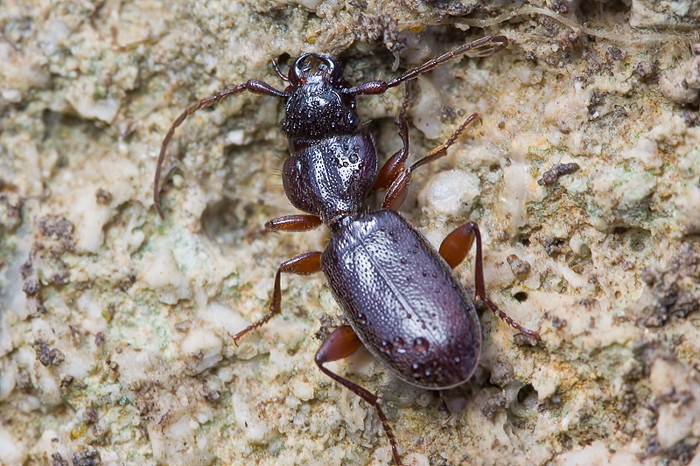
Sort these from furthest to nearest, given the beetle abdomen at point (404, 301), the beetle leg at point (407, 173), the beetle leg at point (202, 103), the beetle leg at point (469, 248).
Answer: the beetle leg at point (202, 103) < the beetle leg at point (407, 173) < the beetle leg at point (469, 248) < the beetle abdomen at point (404, 301)

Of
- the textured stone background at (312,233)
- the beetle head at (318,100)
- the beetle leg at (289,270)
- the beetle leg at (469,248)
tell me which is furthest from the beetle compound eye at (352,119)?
the beetle leg at (469,248)

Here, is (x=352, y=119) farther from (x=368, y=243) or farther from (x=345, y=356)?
(x=345, y=356)

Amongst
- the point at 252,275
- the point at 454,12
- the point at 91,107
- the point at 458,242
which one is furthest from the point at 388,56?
the point at 91,107

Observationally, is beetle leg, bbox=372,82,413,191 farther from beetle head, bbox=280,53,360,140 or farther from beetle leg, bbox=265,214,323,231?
beetle leg, bbox=265,214,323,231

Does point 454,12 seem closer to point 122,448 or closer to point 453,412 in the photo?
point 453,412

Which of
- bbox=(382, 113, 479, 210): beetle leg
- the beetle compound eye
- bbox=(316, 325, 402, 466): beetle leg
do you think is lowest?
bbox=(316, 325, 402, 466): beetle leg

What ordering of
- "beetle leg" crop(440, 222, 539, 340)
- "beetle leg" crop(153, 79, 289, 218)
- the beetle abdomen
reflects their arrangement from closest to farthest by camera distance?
the beetle abdomen → "beetle leg" crop(440, 222, 539, 340) → "beetle leg" crop(153, 79, 289, 218)

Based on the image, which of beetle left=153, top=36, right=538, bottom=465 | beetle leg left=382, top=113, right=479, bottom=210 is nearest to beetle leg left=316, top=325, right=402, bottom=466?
beetle left=153, top=36, right=538, bottom=465

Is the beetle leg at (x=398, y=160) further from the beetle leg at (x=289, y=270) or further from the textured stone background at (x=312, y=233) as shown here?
the beetle leg at (x=289, y=270)
